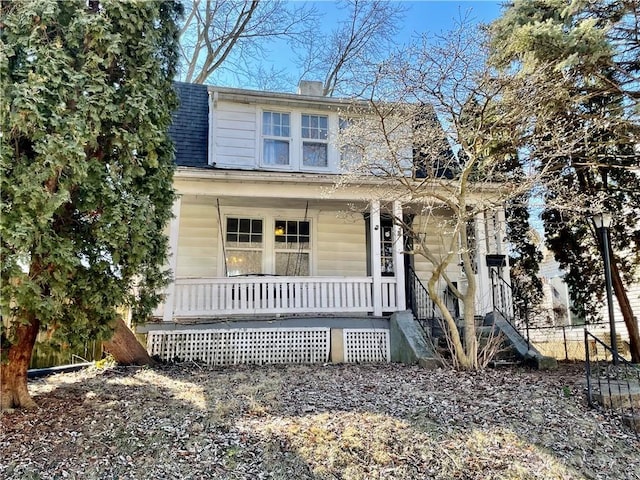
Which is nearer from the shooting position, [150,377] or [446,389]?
[446,389]

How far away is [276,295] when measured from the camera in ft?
27.3

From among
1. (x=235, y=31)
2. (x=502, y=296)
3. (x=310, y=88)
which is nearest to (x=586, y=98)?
(x=502, y=296)

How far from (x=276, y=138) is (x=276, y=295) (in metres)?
3.47

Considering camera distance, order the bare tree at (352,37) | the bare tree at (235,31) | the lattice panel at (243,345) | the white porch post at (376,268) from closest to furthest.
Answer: the lattice panel at (243,345) → the white porch post at (376,268) → the bare tree at (352,37) → the bare tree at (235,31)

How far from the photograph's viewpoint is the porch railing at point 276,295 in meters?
8.07

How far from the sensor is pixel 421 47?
678 cm

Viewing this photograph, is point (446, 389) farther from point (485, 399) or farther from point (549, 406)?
point (549, 406)

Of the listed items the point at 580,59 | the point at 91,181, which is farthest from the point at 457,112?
the point at 91,181

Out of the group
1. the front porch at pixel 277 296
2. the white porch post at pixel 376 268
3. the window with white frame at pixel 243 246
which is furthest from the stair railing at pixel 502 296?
the window with white frame at pixel 243 246

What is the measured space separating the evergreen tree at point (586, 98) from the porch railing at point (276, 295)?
11.6 ft

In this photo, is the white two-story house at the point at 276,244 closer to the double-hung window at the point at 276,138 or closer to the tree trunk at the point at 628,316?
the double-hung window at the point at 276,138

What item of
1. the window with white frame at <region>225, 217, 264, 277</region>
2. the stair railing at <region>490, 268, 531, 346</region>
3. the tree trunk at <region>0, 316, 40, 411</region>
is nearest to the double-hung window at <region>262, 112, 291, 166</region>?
the window with white frame at <region>225, 217, 264, 277</region>

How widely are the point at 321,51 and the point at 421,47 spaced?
12.3 metres

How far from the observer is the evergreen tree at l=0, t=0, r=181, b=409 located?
154 inches
